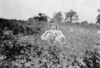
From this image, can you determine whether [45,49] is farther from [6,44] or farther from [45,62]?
[6,44]

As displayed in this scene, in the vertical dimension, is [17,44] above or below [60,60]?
above

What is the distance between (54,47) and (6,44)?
2.19 m

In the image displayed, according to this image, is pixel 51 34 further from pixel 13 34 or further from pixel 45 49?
pixel 13 34

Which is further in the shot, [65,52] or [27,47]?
[65,52]

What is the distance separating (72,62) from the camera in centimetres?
520

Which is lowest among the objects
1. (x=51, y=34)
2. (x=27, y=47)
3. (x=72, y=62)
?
(x=72, y=62)

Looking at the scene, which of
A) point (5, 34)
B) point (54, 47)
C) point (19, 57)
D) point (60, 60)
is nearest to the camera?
point (19, 57)

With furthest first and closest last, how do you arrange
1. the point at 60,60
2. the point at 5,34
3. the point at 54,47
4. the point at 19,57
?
the point at 5,34, the point at 54,47, the point at 60,60, the point at 19,57

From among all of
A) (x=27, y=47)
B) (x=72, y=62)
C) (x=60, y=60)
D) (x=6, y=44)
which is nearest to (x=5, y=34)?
(x=6, y=44)

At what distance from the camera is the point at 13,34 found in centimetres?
622

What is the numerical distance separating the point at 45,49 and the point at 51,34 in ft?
3.60

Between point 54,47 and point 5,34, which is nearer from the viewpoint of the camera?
point 54,47

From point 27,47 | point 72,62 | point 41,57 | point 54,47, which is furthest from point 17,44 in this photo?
point 72,62

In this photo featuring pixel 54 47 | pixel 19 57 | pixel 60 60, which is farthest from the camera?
pixel 54 47
